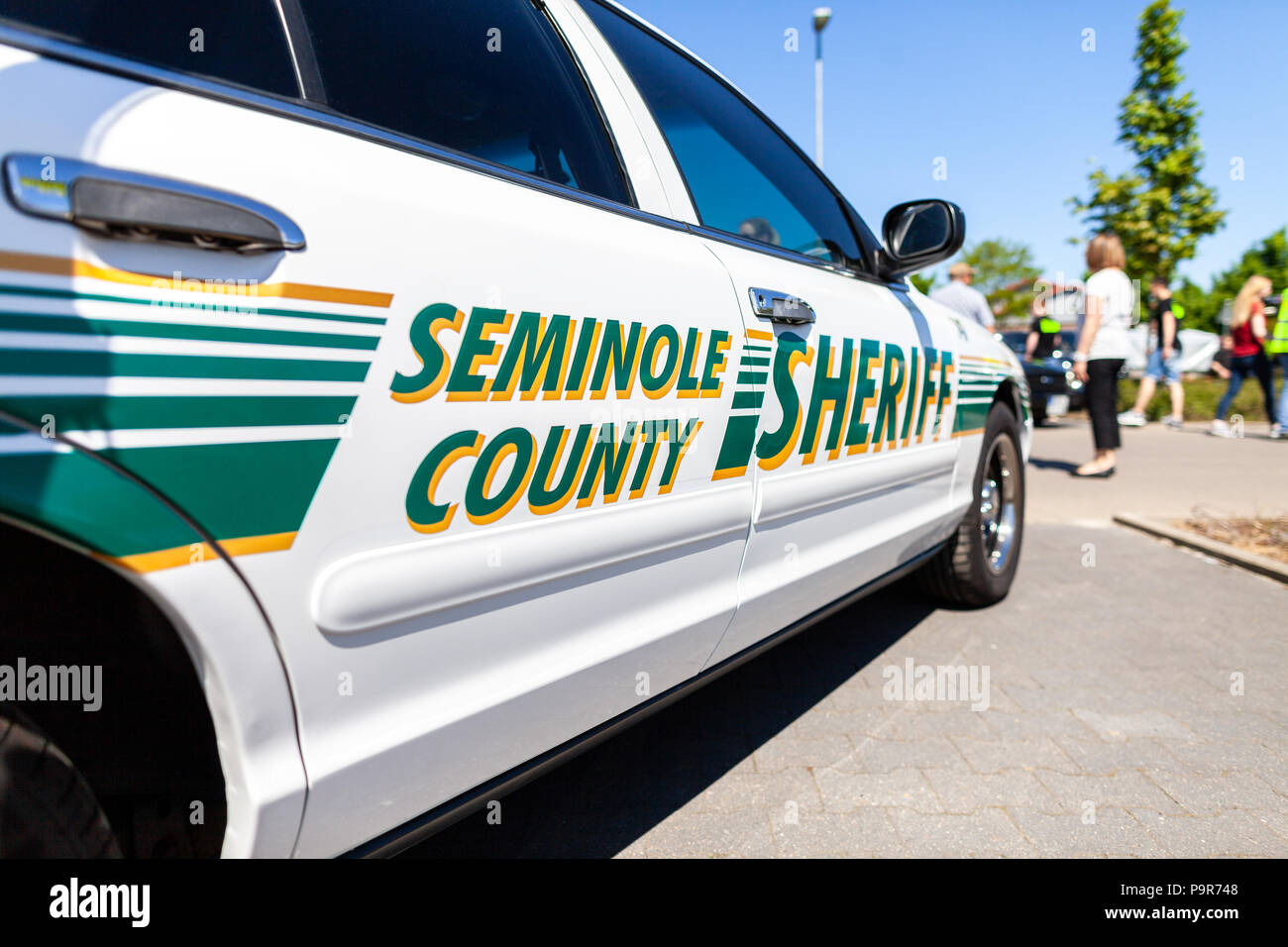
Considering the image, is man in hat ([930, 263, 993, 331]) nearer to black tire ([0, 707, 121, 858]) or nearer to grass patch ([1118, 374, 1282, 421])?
black tire ([0, 707, 121, 858])

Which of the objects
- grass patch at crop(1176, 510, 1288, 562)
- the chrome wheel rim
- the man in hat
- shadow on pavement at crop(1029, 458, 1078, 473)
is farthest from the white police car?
shadow on pavement at crop(1029, 458, 1078, 473)

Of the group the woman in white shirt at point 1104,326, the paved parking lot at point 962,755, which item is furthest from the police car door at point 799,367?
the woman in white shirt at point 1104,326

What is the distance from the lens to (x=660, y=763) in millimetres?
2188

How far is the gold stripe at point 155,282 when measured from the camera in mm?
741

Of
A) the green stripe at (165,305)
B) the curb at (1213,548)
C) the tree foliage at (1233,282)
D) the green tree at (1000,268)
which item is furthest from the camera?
the green tree at (1000,268)

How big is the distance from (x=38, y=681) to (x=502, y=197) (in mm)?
890

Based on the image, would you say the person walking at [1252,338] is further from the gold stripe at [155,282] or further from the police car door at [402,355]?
the gold stripe at [155,282]

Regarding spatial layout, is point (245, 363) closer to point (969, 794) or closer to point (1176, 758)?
point (969, 794)

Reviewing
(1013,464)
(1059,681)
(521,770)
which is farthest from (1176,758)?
(521,770)

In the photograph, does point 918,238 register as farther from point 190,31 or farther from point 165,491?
point 165,491

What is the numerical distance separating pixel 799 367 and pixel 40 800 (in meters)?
1.52

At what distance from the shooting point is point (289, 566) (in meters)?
0.95

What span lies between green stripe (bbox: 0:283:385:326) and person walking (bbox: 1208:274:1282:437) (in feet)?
33.9

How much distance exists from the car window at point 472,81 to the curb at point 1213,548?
377 centimetres
